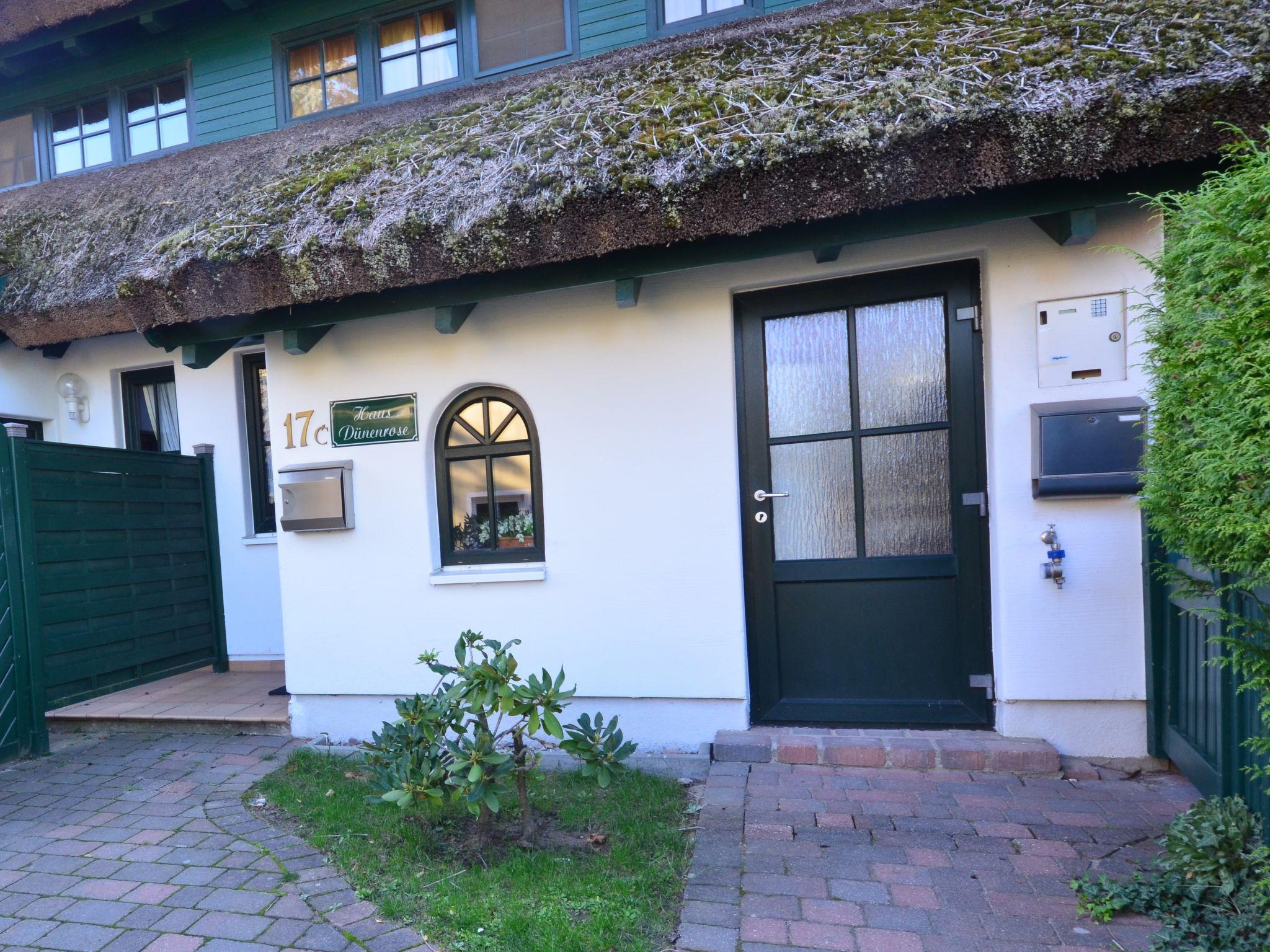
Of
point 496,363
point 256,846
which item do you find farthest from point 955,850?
point 496,363

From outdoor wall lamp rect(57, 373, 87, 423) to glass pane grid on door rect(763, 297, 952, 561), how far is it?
5.93 m

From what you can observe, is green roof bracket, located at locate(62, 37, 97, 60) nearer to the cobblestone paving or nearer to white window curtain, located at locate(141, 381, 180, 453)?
white window curtain, located at locate(141, 381, 180, 453)

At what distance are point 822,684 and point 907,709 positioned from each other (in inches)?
17.0

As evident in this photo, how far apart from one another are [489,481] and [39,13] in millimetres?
5494

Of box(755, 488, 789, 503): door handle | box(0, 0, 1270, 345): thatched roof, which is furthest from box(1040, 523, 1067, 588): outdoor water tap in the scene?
box(0, 0, 1270, 345): thatched roof

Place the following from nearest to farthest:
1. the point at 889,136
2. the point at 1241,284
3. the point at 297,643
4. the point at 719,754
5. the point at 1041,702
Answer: the point at 1241,284, the point at 889,136, the point at 1041,702, the point at 719,754, the point at 297,643

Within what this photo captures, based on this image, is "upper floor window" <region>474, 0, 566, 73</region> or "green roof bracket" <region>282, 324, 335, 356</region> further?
"upper floor window" <region>474, 0, 566, 73</region>

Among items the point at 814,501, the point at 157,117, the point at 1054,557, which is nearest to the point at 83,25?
the point at 157,117

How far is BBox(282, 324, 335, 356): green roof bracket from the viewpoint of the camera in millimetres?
4191

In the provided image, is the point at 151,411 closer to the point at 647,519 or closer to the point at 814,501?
the point at 647,519

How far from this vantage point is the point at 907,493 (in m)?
3.72

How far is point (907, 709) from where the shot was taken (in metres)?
3.67

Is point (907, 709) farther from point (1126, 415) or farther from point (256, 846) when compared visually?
point (256, 846)

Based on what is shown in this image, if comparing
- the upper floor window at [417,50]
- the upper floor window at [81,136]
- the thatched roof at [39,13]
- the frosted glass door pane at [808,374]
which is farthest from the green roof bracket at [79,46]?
the frosted glass door pane at [808,374]
